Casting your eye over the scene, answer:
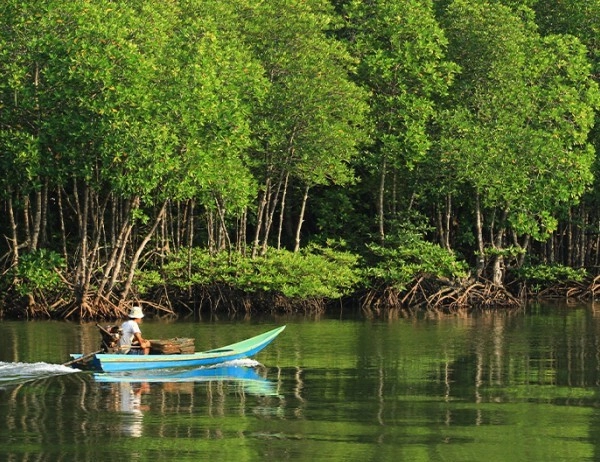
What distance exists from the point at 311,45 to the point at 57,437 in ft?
84.7

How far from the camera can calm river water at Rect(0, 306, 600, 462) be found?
17719mm

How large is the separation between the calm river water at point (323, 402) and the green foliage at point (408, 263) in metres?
10.6

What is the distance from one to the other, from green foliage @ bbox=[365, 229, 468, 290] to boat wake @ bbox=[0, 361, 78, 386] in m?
20.1

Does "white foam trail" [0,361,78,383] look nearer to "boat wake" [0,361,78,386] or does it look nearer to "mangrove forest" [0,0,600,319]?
"boat wake" [0,361,78,386]

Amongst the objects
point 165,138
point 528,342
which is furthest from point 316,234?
point 528,342

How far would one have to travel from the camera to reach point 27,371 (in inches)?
986

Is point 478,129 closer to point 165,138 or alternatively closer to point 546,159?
point 546,159

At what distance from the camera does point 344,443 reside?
18016 mm

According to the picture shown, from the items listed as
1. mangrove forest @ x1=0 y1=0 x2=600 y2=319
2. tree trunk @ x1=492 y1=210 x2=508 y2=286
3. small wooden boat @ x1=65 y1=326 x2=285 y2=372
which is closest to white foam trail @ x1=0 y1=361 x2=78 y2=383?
small wooden boat @ x1=65 y1=326 x2=285 y2=372

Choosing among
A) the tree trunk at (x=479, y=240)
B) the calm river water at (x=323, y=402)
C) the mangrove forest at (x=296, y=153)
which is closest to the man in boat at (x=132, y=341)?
the calm river water at (x=323, y=402)

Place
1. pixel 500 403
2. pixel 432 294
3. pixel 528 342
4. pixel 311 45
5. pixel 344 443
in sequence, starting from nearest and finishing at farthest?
pixel 344 443
pixel 500 403
pixel 528 342
pixel 311 45
pixel 432 294

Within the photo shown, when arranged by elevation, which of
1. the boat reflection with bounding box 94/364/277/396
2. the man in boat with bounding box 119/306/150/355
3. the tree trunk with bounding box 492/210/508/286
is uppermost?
the tree trunk with bounding box 492/210/508/286

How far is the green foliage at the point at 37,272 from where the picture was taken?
125ft

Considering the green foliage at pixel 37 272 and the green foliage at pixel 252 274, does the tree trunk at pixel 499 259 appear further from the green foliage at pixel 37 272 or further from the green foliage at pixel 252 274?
the green foliage at pixel 37 272
